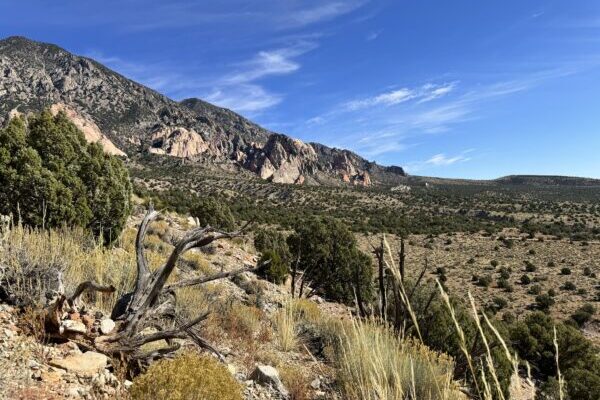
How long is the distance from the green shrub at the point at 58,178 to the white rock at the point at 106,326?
14.7 ft

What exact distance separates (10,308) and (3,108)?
99011 millimetres

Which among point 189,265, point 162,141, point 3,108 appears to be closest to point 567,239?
point 189,265

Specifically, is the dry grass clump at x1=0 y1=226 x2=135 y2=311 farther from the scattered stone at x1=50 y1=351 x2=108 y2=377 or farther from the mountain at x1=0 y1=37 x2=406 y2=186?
the mountain at x1=0 y1=37 x2=406 y2=186

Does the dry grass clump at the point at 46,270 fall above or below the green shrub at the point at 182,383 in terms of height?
above

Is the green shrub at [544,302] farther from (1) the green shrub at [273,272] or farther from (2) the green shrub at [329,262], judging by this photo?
(1) the green shrub at [273,272]

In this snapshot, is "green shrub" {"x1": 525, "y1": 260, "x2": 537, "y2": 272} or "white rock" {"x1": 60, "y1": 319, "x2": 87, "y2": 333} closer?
"white rock" {"x1": 60, "y1": 319, "x2": 87, "y2": 333}

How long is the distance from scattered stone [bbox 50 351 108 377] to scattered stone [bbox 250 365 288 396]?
5.73 ft

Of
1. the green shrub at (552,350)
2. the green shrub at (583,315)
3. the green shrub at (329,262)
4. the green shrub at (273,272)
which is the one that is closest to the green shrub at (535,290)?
the green shrub at (583,315)

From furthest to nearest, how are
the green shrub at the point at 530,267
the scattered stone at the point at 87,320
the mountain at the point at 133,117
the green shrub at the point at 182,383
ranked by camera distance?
the mountain at the point at 133,117, the green shrub at the point at 530,267, the scattered stone at the point at 87,320, the green shrub at the point at 182,383

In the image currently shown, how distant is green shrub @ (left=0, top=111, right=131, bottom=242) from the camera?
395 inches

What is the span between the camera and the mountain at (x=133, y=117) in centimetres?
10769

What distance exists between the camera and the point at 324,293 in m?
20.2

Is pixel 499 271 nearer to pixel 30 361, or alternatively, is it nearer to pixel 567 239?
pixel 567 239

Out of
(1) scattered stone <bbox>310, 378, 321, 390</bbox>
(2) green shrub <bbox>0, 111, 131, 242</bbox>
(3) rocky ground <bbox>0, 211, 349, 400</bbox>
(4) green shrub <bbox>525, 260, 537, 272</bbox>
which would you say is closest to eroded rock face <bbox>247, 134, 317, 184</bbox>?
(4) green shrub <bbox>525, 260, 537, 272</bbox>
